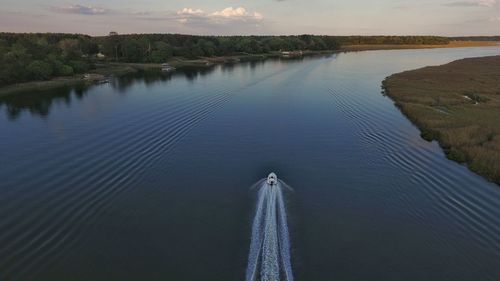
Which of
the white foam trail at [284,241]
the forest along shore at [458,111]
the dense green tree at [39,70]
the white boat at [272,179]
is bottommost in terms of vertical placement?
the white foam trail at [284,241]

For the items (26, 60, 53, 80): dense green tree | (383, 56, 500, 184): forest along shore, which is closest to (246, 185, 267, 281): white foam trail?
(383, 56, 500, 184): forest along shore

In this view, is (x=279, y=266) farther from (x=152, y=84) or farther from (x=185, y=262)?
(x=152, y=84)

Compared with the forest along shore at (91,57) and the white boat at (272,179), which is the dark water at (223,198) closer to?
the white boat at (272,179)

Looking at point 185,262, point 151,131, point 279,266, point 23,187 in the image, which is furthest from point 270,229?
point 151,131

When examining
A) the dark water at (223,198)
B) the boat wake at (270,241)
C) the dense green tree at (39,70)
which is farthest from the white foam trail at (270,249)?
the dense green tree at (39,70)

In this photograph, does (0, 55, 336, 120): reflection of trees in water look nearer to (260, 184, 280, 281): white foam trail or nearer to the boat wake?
the boat wake

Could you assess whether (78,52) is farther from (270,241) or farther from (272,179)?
(270,241)

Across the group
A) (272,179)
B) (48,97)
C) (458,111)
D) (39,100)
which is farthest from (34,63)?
(458,111)
